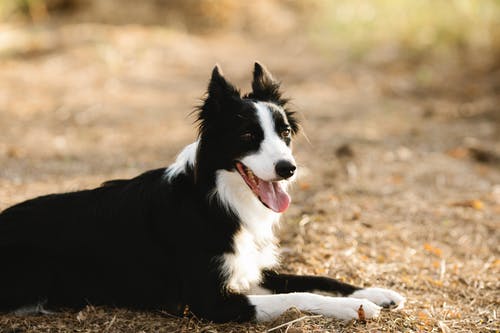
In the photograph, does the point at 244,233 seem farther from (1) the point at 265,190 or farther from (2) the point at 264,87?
(2) the point at 264,87

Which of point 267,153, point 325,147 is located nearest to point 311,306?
point 267,153

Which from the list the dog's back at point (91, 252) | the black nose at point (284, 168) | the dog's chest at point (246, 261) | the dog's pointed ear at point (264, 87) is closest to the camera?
the black nose at point (284, 168)

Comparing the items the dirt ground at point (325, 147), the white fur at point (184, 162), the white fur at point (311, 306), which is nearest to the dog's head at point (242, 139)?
the white fur at point (184, 162)

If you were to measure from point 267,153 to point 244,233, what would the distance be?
0.52 metres

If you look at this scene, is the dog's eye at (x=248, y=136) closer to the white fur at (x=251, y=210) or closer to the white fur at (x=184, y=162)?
the white fur at (x=251, y=210)

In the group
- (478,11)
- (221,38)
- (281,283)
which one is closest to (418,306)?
(281,283)

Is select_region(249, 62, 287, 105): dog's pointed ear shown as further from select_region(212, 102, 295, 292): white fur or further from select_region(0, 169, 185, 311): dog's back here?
select_region(0, 169, 185, 311): dog's back

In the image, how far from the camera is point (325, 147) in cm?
740

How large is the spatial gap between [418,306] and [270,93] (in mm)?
1697

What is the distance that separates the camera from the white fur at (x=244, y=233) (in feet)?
11.1

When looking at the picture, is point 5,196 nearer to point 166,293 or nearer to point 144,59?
point 166,293

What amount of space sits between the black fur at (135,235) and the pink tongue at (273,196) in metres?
0.22

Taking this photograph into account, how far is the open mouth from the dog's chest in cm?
25

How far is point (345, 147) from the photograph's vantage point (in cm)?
705
